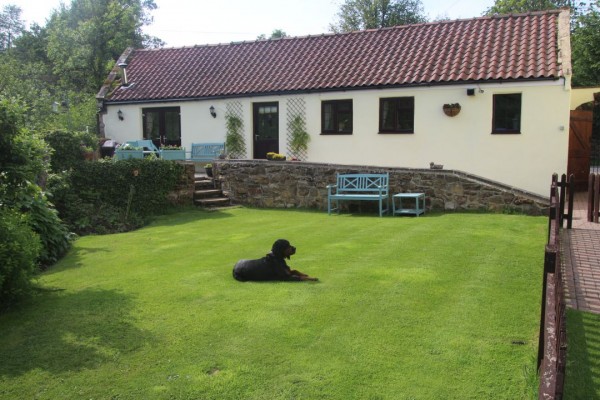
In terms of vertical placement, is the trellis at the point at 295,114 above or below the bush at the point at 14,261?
above

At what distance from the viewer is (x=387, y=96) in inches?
655

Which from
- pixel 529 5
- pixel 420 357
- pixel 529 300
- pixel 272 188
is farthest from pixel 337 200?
pixel 529 5

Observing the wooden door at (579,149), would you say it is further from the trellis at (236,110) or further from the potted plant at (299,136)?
the trellis at (236,110)

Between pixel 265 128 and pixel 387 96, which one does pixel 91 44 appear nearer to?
pixel 265 128

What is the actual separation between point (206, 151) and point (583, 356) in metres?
16.7

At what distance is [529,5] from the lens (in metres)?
41.9

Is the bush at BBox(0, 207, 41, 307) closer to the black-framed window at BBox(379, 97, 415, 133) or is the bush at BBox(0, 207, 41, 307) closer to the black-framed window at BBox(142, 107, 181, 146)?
the black-framed window at BBox(379, 97, 415, 133)

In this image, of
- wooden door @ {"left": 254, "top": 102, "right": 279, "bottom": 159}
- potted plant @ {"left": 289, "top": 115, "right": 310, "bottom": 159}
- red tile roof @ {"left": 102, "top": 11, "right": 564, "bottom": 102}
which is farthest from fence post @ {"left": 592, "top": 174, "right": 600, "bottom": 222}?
wooden door @ {"left": 254, "top": 102, "right": 279, "bottom": 159}

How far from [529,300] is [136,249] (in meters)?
6.41

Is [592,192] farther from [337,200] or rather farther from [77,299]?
[77,299]

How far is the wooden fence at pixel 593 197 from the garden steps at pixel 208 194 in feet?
30.4

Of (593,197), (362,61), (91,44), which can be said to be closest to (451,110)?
(362,61)

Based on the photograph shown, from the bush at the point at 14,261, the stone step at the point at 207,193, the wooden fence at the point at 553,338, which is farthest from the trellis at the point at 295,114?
the wooden fence at the point at 553,338

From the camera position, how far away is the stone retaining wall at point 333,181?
11836mm
